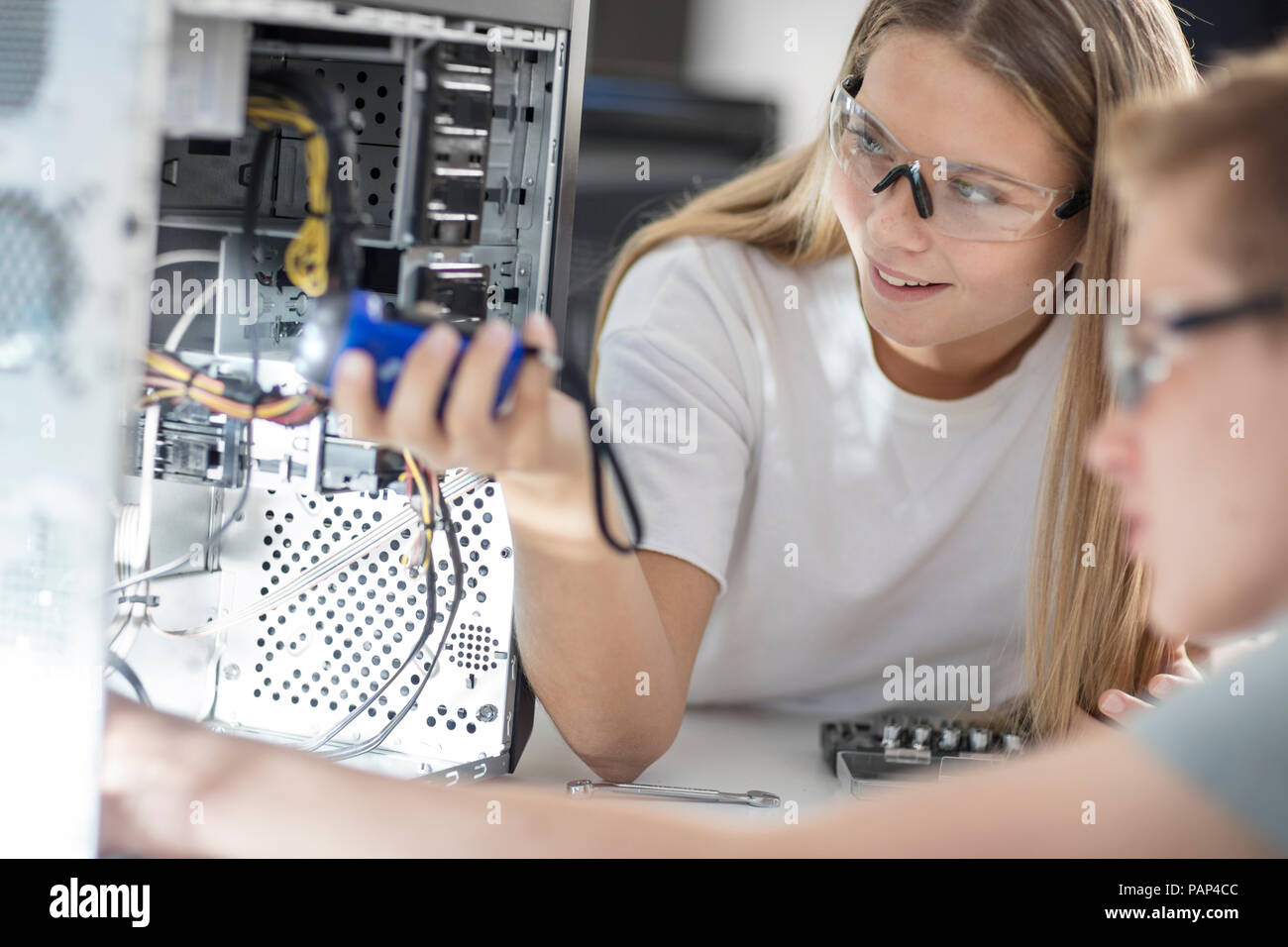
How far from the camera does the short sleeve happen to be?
42.8 inches

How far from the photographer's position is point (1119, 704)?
0.99 meters

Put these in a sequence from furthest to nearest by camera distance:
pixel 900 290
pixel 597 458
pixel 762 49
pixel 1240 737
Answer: pixel 762 49 → pixel 900 290 → pixel 597 458 → pixel 1240 737

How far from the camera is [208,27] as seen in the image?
0.63 metres

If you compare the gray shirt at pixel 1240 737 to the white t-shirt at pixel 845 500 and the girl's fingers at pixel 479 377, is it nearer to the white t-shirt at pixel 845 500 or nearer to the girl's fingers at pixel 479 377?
the girl's fingers at pixel 479 377

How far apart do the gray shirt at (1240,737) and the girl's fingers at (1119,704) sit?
51cm

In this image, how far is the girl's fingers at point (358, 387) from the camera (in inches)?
24.3

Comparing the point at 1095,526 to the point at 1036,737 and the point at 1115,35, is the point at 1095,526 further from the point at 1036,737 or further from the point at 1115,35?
the point at 1115,35

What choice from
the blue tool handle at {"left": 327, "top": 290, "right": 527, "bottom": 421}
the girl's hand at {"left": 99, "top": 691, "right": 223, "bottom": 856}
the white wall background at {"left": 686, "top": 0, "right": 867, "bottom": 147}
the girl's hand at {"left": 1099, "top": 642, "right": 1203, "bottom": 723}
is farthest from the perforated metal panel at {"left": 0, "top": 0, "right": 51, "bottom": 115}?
the white wall background at {"left": 686, "top": 0, "right": 867, "bottom": 147}

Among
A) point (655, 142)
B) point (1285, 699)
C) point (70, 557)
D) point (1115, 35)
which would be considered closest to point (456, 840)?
point (70, 557)

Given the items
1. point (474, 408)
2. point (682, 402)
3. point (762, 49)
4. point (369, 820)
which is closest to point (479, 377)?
point (474, 408)

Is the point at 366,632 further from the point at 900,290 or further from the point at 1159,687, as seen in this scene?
the point at 1159,687

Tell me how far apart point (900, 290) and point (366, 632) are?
1.93 feet
